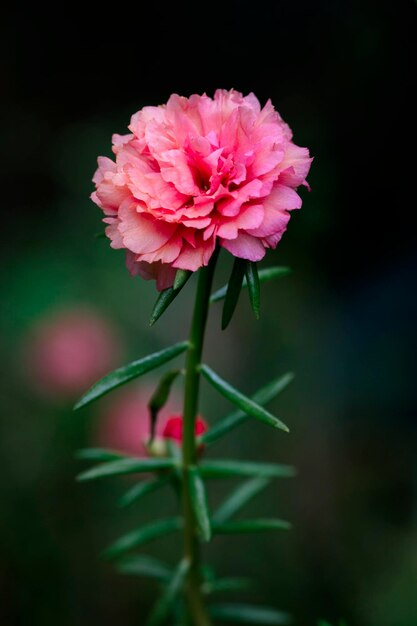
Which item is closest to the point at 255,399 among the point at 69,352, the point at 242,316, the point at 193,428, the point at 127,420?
the point at 193,428

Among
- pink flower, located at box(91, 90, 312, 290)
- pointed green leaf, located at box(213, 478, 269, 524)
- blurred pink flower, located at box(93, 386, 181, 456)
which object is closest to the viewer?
pink flower, located at box(91, 90, 312, 290)

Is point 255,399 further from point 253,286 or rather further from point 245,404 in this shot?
point 253,286

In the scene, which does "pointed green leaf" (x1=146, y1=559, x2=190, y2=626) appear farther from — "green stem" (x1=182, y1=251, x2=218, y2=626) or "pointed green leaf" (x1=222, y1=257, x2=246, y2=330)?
"pointed green leaf" (x1=222, y1=257, x2=246, y2=330)

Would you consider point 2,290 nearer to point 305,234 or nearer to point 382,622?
point 305,234

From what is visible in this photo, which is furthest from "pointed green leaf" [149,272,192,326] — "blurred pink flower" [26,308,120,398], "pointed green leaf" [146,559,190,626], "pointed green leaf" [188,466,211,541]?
"blurred pink flower" [26,308,120,398]

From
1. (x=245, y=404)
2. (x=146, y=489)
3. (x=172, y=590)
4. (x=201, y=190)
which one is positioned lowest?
(x=172, y=590)
